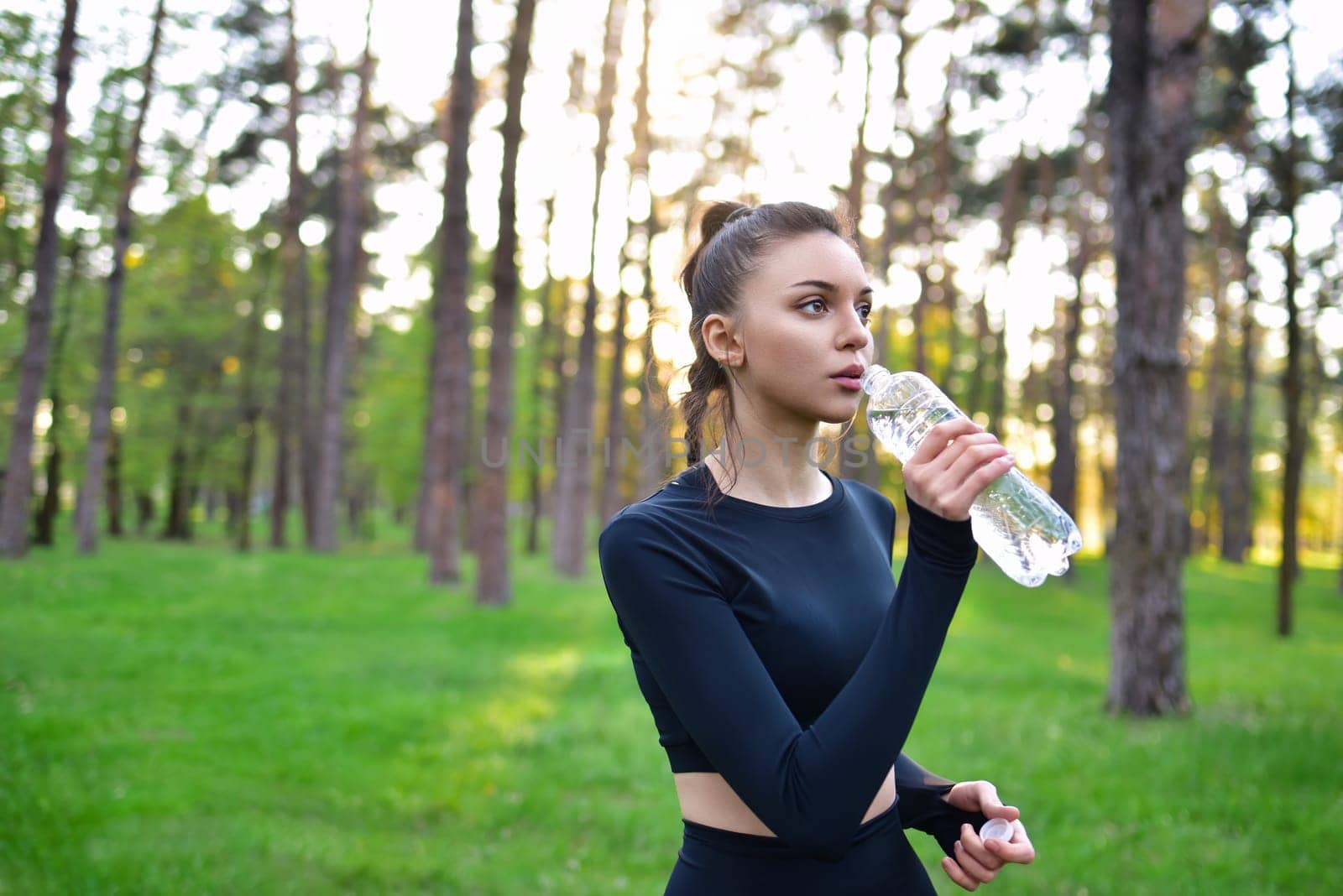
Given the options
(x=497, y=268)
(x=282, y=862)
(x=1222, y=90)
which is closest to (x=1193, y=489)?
(x=1222, y=90)

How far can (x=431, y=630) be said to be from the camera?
47.1 feet

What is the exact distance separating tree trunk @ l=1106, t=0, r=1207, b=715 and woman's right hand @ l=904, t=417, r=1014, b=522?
28.5 feet

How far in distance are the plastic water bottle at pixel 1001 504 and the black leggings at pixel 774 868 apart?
1.92 ft

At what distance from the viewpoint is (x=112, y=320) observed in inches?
845

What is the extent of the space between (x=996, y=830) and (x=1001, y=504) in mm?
615

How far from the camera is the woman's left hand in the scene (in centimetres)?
191

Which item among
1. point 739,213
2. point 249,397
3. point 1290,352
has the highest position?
point 1290,352

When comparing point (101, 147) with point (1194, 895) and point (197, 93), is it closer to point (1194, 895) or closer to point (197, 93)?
point (197, 93)

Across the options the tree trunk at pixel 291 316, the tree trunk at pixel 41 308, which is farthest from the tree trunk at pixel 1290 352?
the tree trunk at pixel 291 316

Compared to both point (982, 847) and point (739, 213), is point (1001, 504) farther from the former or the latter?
point (739, 213)

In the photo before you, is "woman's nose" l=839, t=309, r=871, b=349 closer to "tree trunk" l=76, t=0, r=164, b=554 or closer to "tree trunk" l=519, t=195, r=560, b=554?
"tree trunk" l=76, t=0, r=164, b=554

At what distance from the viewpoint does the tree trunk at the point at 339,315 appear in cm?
2486

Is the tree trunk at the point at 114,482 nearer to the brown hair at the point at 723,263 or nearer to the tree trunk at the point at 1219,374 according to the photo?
the tree trunk at the point at 1219,374

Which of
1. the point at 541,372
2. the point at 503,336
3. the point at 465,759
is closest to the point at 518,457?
the point at 541,372
